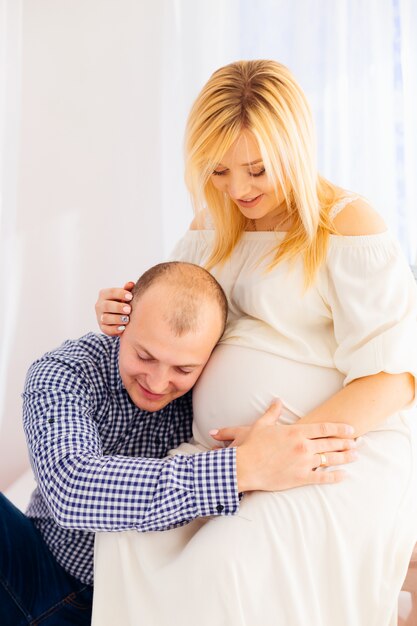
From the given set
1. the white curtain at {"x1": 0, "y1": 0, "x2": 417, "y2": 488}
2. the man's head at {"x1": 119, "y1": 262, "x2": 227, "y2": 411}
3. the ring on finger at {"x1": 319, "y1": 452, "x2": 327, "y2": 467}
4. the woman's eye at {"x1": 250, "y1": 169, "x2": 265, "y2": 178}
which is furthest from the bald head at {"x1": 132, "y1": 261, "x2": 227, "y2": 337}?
the white curtain at {"x1": 0, "y1": 0, "x2": 417, "y2": 488}

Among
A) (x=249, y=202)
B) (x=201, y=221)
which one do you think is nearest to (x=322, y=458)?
(x=249, y=202)

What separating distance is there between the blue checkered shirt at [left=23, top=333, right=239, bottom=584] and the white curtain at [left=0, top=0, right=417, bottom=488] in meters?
1.33

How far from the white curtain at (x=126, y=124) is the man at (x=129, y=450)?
1.33 m

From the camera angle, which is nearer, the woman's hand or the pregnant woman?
the pregnant woman

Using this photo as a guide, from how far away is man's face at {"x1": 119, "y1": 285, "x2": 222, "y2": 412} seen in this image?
1369mm

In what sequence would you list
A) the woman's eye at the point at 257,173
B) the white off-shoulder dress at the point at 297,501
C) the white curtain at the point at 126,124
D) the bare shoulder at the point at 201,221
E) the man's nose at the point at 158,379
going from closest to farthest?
the white off-shoulder dress at the point at 297,501 → the man's nose at the point at 158,379 → the woman's eye at the point at 257,173 → the bare shoulder at the point at 201,221 → the white curtain at the point at 126,124

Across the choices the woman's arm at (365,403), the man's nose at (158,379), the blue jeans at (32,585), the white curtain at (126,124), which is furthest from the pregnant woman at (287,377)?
the white curtain at (126,124)

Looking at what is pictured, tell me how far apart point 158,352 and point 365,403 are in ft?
1.24

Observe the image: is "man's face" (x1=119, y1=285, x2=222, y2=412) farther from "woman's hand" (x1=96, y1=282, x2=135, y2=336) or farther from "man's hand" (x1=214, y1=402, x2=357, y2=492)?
"man's hand" (x1=214, y1=402, x2=357, y2=492)

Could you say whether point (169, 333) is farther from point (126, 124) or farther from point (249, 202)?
point (126, 124)

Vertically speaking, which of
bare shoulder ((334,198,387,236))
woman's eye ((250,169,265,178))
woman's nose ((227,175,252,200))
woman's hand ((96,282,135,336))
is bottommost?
woman's hand ((96,282,135,336))

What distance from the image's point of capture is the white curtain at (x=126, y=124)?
2623 millimetres

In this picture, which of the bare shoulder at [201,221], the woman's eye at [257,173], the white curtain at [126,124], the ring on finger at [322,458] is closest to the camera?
the ring on finger at [322,458]

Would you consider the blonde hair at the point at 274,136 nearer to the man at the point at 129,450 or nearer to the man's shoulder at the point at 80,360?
the man at the point at 129,450
